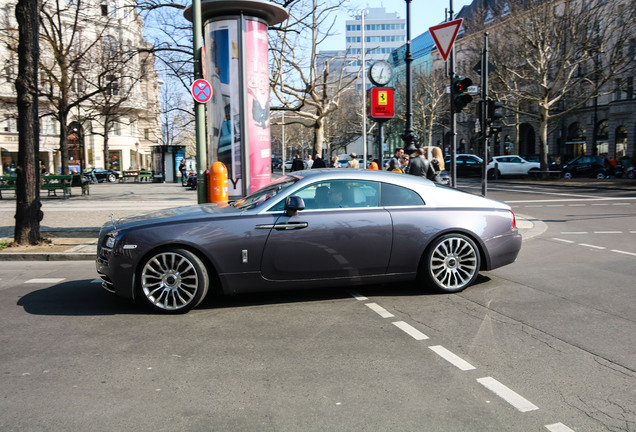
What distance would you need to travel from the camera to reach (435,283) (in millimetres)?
6156

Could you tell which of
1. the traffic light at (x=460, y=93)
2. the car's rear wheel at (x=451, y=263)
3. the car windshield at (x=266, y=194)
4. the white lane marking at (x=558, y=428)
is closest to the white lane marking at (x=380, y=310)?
the car's rear wheel at (x=451, y=263)

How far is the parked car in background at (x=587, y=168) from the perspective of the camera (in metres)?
34.9

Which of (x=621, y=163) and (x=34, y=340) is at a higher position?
(x=621, y=163)

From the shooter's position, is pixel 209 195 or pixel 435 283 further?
pixel 209 195

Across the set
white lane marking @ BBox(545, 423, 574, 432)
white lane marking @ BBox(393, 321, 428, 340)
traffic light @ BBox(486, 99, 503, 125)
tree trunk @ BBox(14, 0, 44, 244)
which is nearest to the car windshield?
white lane marking @ BBox(393, 321, 428, 340)

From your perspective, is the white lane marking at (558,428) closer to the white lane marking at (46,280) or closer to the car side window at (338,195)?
the car side window at (338,195)

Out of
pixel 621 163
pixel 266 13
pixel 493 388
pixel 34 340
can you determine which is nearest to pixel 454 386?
pixel 493 388

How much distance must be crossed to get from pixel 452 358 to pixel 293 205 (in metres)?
2.22

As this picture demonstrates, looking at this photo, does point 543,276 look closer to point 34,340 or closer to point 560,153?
point 34,340

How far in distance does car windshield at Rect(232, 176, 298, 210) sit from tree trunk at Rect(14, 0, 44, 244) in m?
5.55

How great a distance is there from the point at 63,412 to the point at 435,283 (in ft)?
13.3

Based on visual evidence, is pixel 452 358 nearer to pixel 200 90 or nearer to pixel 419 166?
pixel 200 90

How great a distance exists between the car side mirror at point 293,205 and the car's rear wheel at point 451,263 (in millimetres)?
1606

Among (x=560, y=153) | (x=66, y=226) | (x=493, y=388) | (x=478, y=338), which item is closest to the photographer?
(x=493, y=388)
